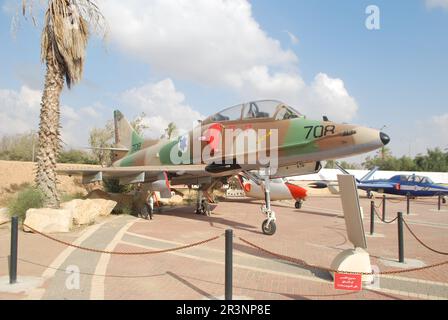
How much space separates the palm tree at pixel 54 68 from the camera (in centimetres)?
1177

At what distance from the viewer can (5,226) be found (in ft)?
36.2

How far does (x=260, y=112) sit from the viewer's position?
33.6ft

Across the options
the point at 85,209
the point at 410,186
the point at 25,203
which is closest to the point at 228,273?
the point at 85,209

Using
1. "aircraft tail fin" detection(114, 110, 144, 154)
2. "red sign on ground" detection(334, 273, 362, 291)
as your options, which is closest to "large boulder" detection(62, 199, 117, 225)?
"aircraft tail fin" detection(114, 110, 144, 154)

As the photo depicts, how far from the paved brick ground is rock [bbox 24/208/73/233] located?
426mm

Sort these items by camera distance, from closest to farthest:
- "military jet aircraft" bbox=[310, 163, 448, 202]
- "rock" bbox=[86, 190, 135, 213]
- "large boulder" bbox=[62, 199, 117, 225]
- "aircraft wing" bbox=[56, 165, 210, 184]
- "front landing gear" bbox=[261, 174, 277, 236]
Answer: "front landing gear" bbox=[261, 174, 277, 236] < "large boulder" bbox=[62, 199, 117, 225] < "aircraft wing" bbox=[56, 165, 210, 184] < "rock" bbox=[86, 190, 135, 213] < "military jet aircraft" bbox=[310, 163, 448, 202]

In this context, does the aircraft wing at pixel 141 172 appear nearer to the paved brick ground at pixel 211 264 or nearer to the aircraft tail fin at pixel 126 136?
the paved brick ground at pixel 211 264

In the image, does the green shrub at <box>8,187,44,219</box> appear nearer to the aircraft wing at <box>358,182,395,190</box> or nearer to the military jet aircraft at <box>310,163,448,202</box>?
the military jet aircraft at <box>310,163,448,202</box>

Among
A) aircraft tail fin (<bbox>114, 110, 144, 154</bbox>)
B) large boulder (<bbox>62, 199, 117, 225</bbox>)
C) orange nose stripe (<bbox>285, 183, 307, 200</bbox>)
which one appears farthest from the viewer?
aircraft tail fin (<bbox>114, 110, 144, 154</bbox>)

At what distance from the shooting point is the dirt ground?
21906 mm

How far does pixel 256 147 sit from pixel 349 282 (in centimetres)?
565

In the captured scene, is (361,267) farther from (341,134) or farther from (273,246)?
(341,134)

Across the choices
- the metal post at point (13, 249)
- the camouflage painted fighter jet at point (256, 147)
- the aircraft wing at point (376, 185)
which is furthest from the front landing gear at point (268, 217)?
the aircraft wing at point (376, 185)

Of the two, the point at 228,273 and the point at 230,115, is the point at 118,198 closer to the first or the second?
the point at 230,115
